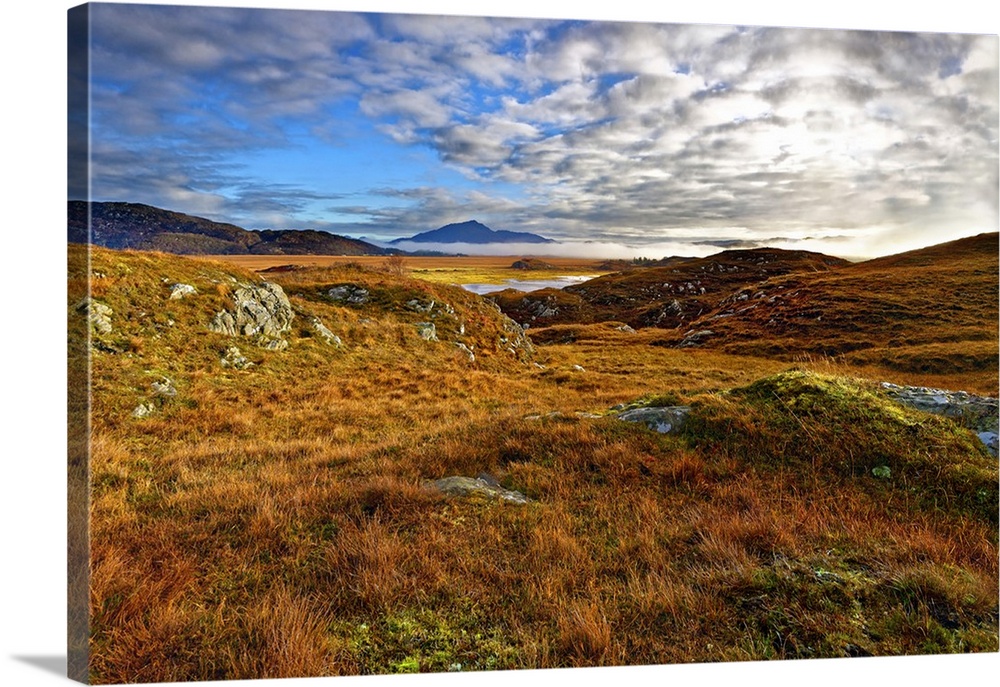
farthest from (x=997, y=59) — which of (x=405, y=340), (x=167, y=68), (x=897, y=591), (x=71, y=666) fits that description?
(x=405, y=340)

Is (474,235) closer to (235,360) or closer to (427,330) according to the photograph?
(235,360)

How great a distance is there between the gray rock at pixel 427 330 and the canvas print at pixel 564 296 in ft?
37.6

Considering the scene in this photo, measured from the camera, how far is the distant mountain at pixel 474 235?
780cm

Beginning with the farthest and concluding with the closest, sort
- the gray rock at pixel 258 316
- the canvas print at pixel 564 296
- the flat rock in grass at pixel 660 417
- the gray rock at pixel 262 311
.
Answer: the gray rock at pixel 262 311 → the gray rock at pixel 258 316 → the flat rock in grass at pixel 660 417 → the canvas print at pixel 564 296

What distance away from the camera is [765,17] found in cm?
693

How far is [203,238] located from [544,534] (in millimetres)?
6377

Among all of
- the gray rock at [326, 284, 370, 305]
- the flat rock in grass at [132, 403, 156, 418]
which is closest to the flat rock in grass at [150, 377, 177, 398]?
the flat rock in grass at [132, 403, 156, 418]

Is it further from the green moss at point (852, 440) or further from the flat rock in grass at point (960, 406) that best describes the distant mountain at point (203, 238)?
the flat rock in grass at point (960, 406)

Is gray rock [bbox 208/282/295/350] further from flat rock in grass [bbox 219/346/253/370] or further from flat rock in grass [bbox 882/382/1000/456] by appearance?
flat rock in grass [bbox 882/382/1000/456]

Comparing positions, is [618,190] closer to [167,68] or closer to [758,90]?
[758,90]

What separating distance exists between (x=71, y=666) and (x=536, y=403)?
8613mm

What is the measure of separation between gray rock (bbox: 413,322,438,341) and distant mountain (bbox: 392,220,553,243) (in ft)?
44.9

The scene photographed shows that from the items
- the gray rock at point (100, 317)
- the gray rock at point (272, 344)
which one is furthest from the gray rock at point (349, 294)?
the gray rock at point (100, 317)

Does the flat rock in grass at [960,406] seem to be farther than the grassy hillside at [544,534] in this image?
Yes
